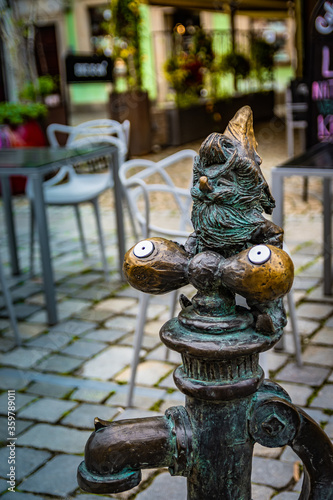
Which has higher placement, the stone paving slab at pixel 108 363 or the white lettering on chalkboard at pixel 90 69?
the white lettering on chalkboard at pixel 90 69

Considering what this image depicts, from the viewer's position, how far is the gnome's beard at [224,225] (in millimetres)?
1128

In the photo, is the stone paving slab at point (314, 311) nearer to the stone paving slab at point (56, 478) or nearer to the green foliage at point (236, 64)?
the stone paving slab at point (56, 478)

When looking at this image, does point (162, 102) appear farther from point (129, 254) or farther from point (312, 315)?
point (129, 254)

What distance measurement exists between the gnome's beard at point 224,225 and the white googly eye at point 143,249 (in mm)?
96

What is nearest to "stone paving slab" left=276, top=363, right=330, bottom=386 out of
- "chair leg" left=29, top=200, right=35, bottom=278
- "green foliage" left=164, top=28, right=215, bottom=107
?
"chair leg" left=29, top=200, right=35, bottom=278

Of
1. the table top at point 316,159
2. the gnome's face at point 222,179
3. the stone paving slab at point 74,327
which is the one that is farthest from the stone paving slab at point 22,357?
the gnome's face at point 222,179

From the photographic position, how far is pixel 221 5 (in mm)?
10391

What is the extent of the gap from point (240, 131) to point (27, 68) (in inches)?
299

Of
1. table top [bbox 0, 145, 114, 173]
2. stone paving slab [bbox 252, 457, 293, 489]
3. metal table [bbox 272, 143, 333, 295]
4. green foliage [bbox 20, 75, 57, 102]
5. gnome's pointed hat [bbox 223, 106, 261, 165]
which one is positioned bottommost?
stone paving slab [bbox 252, 457, 293, 489]

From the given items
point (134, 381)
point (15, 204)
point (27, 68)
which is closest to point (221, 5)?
point (27, 68)

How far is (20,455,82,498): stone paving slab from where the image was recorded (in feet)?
7.17

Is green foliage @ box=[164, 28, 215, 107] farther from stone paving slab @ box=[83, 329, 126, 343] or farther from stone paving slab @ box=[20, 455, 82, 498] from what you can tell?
stone paving slab @ box=[20, 455, 82, 498]

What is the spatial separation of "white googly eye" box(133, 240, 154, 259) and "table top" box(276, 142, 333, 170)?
199 cm

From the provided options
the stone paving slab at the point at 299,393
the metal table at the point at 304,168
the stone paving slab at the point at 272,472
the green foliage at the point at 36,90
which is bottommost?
the stone paving slab at the point at 272,472
